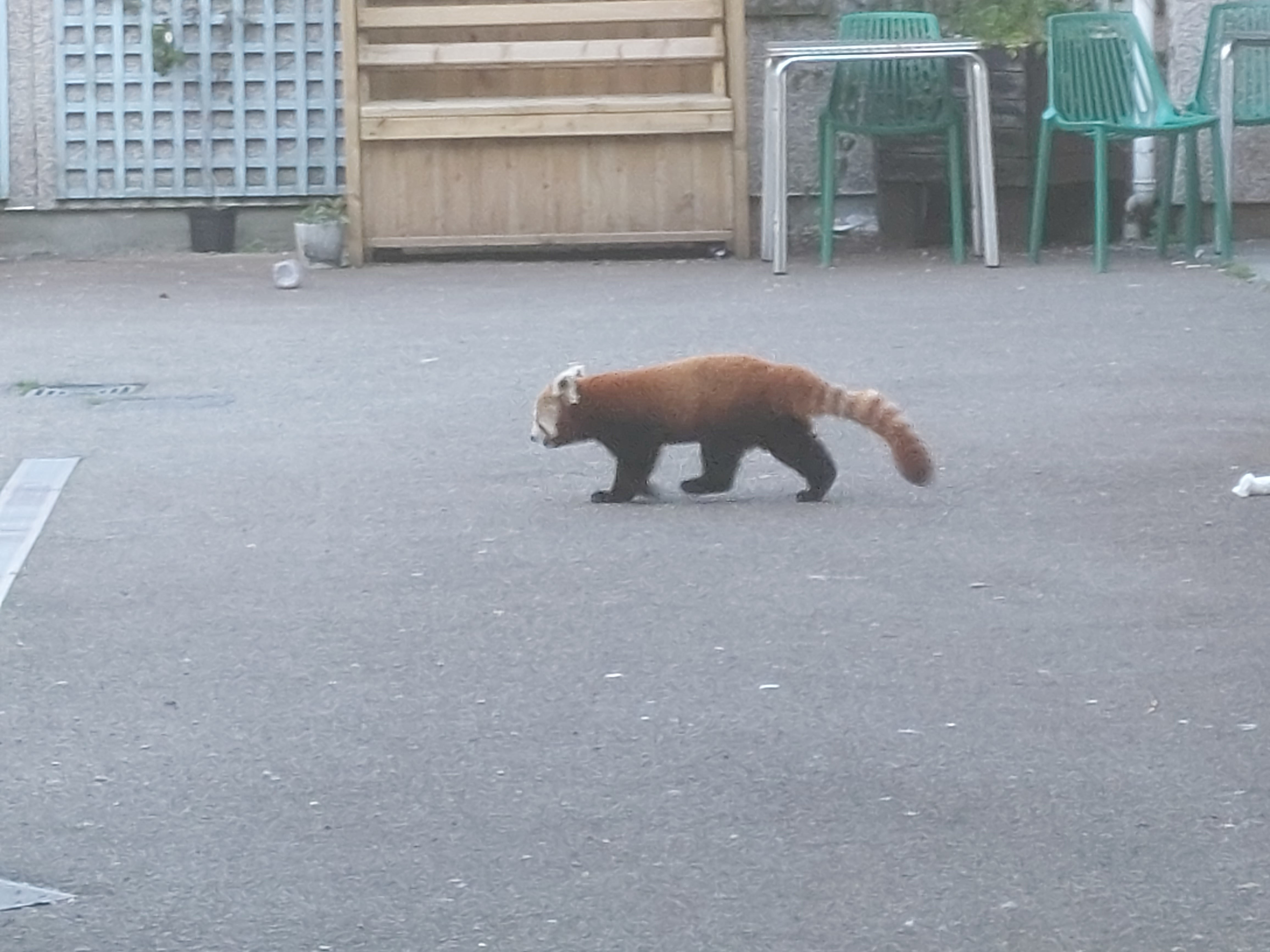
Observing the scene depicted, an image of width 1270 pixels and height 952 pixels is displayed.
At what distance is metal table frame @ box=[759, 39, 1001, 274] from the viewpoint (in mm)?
11125

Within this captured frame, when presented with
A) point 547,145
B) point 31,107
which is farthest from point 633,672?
point 31,107

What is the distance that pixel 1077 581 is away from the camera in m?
5.55

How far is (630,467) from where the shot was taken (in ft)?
21.0

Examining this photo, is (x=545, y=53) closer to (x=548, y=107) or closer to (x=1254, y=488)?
(x=548, y=107)

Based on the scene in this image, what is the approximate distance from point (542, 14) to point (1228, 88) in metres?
3.38

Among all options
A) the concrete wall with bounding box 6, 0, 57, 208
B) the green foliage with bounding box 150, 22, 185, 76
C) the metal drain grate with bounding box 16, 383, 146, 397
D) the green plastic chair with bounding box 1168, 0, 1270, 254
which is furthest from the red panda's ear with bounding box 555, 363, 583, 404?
the concrete wall with bounding box 6, 0, 57, 208

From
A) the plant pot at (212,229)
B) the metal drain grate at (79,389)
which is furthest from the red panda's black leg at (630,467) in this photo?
the plant pot at (212,229)

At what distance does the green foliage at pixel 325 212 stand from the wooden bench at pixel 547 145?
0.61 feet

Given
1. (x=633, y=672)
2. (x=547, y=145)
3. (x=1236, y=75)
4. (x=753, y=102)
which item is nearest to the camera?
(x=633, y=672)

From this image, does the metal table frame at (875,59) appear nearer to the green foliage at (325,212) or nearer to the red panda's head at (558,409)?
the green foliage at (325,212)

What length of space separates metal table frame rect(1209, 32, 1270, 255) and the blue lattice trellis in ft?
15.5

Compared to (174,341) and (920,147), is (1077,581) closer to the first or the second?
(174,341)

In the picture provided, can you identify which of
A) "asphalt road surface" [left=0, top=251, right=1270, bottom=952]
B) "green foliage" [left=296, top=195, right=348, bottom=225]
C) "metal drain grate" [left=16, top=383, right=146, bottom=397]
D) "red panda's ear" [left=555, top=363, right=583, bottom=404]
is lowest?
"asphalt road surface" [left=0, top=251, right=1270, bottom=952]

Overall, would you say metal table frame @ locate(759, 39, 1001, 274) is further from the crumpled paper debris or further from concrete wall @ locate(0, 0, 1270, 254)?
the crumpled paper debris
